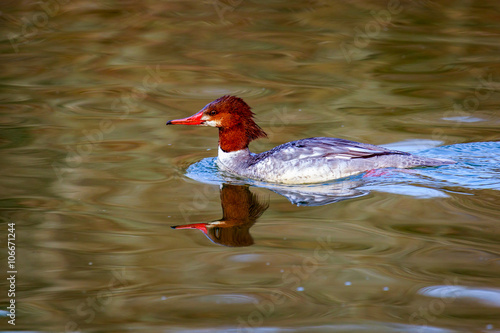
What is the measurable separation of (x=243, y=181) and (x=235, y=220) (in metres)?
1.47

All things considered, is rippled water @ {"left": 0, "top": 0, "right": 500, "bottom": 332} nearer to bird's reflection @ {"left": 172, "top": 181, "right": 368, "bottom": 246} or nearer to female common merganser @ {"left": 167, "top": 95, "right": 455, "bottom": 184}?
bird's reflection @ {"left": 172, "top": 181, "right": 368, "bottom": 246}

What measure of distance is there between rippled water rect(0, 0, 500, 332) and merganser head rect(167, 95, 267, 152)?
454 millimetres

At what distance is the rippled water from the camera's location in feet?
16.9

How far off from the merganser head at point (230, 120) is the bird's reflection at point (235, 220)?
967mm

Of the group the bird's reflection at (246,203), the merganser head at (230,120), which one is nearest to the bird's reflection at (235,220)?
the bird's reflection at (246,203)

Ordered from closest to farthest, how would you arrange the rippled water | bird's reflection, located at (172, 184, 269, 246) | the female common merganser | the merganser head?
1. the rippled water
2. bird's reflection, located at (172, 184, 269, 246)
3. the female common merganser
4. the merganser head

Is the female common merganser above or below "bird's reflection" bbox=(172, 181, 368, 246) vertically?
above

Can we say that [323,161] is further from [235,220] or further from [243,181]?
[235,220]

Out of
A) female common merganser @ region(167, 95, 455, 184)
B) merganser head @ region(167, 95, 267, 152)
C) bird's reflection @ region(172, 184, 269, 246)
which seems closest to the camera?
bird's reflection @ region(172, 184, 269, 246)

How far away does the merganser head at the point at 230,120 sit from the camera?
8344 millimetres

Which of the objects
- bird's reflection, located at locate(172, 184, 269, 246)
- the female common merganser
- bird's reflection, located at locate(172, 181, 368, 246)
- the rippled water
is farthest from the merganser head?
bird's reflection, located at locate(172, 184, 269, 246)

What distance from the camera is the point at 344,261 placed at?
571 cm

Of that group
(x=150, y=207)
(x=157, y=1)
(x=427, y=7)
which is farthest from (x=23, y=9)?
(x=150, y=207)

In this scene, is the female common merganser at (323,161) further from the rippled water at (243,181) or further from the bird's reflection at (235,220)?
the bird's reflection at (235,220)
